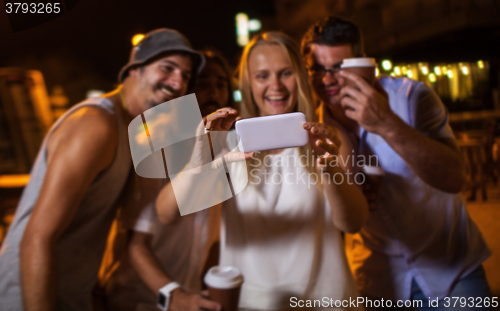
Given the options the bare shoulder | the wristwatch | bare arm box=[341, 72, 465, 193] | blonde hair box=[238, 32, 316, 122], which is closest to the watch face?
the wristwatch

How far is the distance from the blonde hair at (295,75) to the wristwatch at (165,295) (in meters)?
0.37

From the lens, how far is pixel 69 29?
69cm

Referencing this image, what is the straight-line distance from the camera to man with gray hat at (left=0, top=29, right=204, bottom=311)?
638 mm

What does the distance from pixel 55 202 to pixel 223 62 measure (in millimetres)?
479

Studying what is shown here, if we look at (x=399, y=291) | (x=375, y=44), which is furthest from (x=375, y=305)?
(x=375, y=44)

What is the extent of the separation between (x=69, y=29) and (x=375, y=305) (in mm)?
1001

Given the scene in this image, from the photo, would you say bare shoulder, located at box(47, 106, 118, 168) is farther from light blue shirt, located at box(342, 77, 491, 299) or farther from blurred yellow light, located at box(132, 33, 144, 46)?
light blue shirt, located at box(342, 77, 491, 299)

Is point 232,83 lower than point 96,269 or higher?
higher

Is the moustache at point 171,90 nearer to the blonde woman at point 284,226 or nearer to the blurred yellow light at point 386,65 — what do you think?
the blonde woman at point 284,226

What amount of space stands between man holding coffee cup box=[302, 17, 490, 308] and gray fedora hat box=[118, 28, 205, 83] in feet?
0.84

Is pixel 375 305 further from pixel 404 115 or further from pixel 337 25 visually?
pixel 337 25

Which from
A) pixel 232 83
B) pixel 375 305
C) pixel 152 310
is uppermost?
pixel 232 83

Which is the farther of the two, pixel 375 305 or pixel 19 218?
pixel 375 305

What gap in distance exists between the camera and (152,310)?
2.41ft
